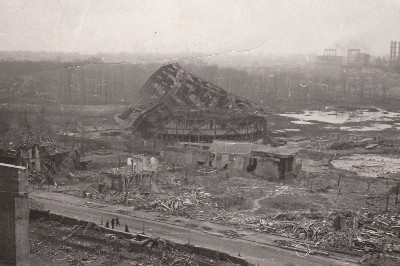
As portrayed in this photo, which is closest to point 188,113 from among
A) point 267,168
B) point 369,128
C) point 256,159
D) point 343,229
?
point 256,159

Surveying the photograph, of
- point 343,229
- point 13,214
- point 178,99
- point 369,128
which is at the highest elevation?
point 178,99

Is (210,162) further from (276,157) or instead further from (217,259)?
(217,259)

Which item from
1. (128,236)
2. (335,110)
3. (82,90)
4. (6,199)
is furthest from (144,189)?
(82,90)

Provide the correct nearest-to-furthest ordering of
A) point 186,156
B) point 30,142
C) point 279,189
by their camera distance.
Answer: point 279,189 → point 30,142 → point 186,156

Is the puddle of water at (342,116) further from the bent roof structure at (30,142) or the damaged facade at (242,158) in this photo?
the bent roof structure at (30,142)

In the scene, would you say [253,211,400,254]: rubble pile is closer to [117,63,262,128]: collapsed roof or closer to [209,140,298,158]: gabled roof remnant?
[209,140,298,158]: gabled roof remnant

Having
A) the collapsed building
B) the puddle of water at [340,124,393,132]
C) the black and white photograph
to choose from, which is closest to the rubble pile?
the black and white photograph

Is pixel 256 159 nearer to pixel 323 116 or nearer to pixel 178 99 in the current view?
pixel 178 99
